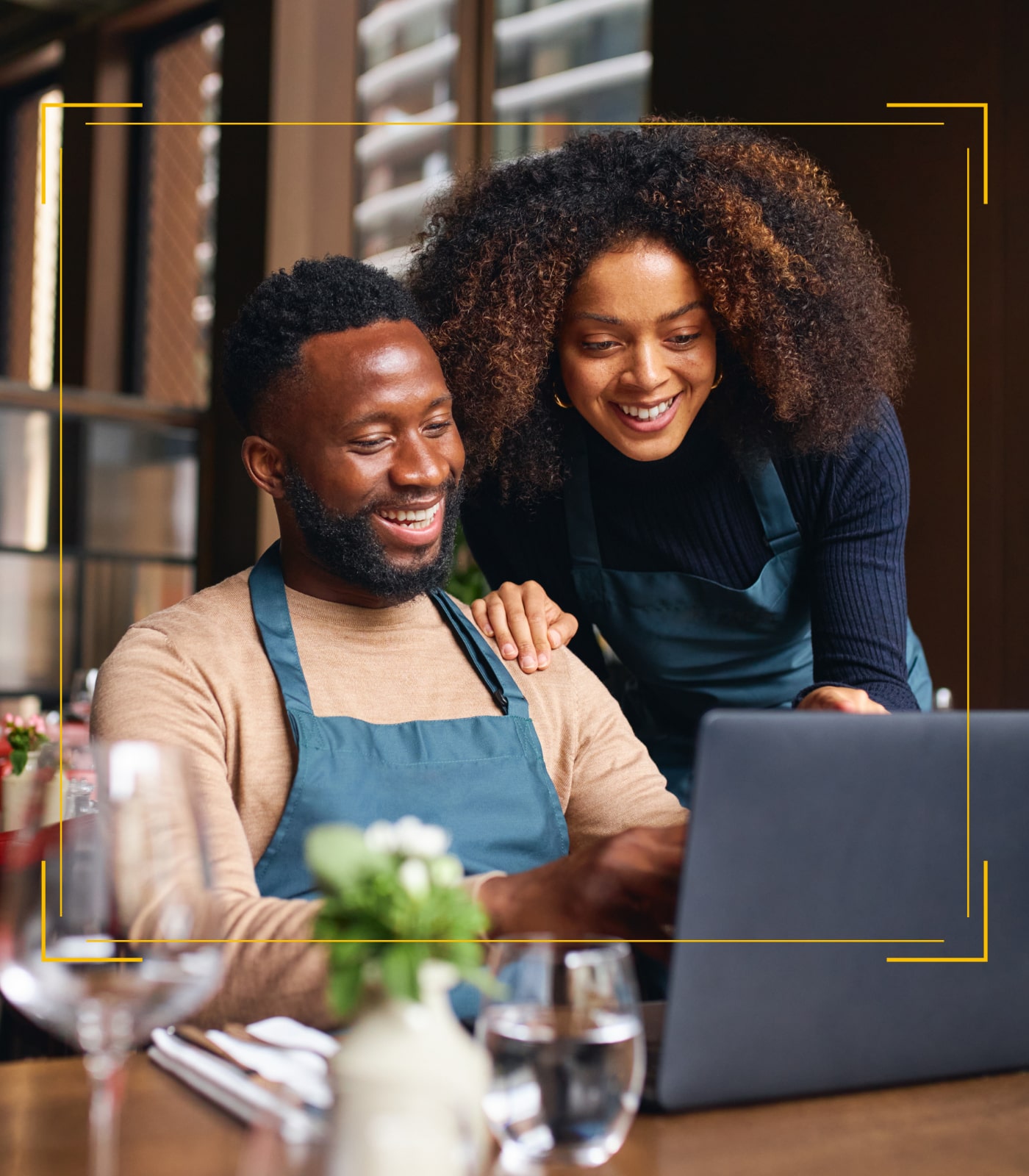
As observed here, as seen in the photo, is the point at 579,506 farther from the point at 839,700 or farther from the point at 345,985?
the point at 345,985

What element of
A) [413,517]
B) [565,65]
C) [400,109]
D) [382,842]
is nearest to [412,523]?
[413,517]

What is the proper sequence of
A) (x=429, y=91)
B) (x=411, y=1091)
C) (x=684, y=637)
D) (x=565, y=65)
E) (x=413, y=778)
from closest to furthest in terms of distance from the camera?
(x=411, y=1091)
(x=413, y=778)
(x=684, y=637)
(x=565, y=65)
(x=429, y=91)

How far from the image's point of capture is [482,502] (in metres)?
1.95

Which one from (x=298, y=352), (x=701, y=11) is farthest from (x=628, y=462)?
(x=701, y=11)

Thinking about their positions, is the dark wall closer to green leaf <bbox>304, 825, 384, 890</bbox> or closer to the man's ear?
the man's ear

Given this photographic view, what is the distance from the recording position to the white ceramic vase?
1.71 ft

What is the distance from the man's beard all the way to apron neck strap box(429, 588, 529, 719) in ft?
0.17

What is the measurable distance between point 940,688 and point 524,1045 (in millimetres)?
2805

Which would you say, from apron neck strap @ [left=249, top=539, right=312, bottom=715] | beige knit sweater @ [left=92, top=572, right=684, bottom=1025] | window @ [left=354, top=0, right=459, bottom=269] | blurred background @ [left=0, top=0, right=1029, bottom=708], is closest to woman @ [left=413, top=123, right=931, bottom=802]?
beige knit sweater @ [left=92, top=572, right=684, bottom=1025]

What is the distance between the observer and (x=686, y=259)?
170 cm

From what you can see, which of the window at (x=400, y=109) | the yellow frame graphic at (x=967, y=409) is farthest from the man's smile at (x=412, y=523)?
the window at (x=400, y=109)

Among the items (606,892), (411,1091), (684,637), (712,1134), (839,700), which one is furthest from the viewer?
(684,637)

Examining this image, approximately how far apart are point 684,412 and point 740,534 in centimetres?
24

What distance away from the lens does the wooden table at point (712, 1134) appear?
0.72 metres
